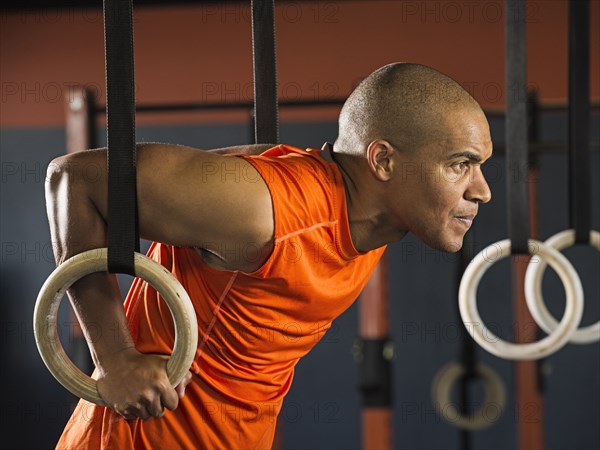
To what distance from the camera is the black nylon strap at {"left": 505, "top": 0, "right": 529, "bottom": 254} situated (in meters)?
1.52

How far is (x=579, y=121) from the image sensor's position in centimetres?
160

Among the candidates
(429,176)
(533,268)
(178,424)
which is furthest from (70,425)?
(533,268)

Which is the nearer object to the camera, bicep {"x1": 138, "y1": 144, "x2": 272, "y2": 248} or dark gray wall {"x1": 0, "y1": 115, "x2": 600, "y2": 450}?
bicep {"x1": 138, "y1": 144, "x2": 272, "y2": 248}

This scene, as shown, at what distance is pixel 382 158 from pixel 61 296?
557 millimetres

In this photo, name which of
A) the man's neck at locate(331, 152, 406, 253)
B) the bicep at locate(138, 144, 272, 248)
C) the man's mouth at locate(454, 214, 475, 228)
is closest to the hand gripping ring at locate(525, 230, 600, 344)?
the man's mouth at locate(454, 214, 475, 228)

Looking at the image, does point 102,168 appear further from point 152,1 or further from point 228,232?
point 152,1

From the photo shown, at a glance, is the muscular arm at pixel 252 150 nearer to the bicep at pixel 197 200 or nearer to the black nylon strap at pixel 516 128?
the bicep at pixel 197 200

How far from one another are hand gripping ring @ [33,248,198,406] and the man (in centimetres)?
3

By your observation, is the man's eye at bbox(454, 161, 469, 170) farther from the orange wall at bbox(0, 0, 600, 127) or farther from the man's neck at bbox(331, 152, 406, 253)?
the orange wall at bbox(0, 0, 600, 127)

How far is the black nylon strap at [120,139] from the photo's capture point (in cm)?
110

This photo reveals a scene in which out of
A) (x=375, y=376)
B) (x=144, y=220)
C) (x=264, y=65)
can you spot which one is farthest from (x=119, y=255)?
(x=375, y=376)

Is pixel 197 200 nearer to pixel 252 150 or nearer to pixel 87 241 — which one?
pixel 87 241

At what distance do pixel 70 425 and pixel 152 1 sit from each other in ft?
11.0

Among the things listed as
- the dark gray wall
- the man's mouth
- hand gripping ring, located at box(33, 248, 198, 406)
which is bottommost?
the dark gray wall
